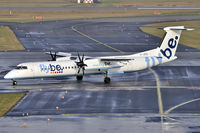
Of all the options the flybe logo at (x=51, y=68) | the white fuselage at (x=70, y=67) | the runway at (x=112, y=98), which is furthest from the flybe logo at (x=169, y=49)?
the flybe logo at (x=51, y=68)

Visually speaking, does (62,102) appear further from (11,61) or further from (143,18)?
(143,18)

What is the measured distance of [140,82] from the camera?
49.7m

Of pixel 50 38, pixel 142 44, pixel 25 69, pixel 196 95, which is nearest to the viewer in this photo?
pixel 196 95

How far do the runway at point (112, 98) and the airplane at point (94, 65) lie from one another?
1321 millimetres

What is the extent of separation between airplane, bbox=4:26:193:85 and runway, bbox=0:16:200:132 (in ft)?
4.33

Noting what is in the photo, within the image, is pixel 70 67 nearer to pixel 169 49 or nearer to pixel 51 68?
pixel 51 68

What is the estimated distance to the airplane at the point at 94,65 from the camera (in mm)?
46719

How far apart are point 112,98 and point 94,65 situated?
24.4 feet

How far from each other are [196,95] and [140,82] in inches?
332

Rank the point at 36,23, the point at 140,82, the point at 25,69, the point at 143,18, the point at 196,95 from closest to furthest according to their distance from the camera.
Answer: the point at 196,95 → the point at 25,69 → the point at 140,82 → the point at 36,23 → the point at 143,18

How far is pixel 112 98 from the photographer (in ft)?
137

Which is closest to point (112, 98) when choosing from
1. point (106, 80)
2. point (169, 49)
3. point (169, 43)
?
point (106, 80)

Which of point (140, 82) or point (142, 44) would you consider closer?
point (140, 82)

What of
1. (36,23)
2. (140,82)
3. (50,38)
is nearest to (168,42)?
(140,82)
